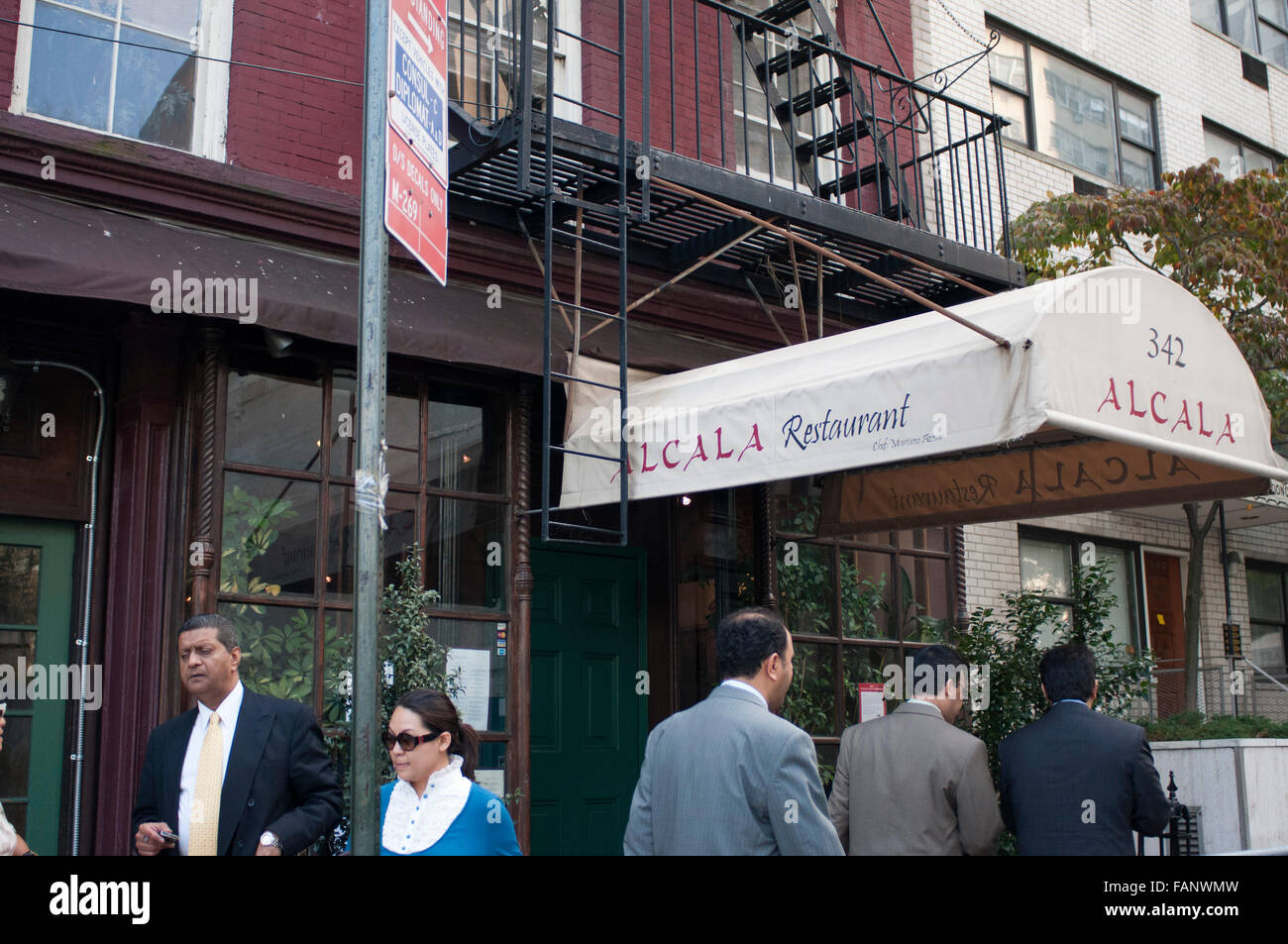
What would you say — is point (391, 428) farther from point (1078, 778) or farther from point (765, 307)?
point (1078, 778)

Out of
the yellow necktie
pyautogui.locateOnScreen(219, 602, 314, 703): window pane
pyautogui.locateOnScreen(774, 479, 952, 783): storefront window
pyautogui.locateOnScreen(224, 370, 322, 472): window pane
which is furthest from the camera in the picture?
pyautogui.locateOnScreen(774, 479, 952, 783): storefront window

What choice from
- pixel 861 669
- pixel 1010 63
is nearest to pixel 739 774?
pixel 861 669

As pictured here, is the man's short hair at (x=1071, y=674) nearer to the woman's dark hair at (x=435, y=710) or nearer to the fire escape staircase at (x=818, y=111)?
the woman's dark hair at (x=435, y=710)

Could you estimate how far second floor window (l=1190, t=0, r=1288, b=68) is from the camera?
51.7 ft

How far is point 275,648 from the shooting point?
6.91 m

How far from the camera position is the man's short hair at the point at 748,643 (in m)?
3.96

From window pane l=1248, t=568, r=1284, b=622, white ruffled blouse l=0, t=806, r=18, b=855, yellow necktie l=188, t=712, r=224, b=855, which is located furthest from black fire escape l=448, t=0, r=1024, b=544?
window pane l=1248, t=568, r=1284, b=622

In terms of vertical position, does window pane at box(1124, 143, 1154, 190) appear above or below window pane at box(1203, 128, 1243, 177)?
below

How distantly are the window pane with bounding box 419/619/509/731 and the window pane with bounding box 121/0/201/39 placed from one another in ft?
12.3

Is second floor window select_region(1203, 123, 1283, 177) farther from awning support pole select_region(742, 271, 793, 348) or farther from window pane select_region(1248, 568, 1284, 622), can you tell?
awning support pole select_region(742, 271, 793, 348)

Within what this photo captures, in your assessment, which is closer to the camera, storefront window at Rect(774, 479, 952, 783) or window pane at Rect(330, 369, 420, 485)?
window pane at Rect(330, 369, 420, 485)

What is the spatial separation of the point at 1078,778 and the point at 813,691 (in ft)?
13.2

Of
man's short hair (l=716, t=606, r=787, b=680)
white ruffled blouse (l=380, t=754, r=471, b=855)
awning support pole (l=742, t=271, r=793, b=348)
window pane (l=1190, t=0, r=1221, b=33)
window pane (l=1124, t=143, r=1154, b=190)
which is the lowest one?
white ruffled blouse (l=380, t=754, r=471, b=855)

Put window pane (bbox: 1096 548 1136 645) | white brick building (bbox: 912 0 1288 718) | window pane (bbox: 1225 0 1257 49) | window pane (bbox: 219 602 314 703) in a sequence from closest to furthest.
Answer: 1. window pane (bbox: 219 602 314 703)
2. white brick building (bbox: 912 0 1288 718)
3. window pane (bbox: 1096 548 1136 645)
4. window pane (bbox: 1225 0 1257 49)
